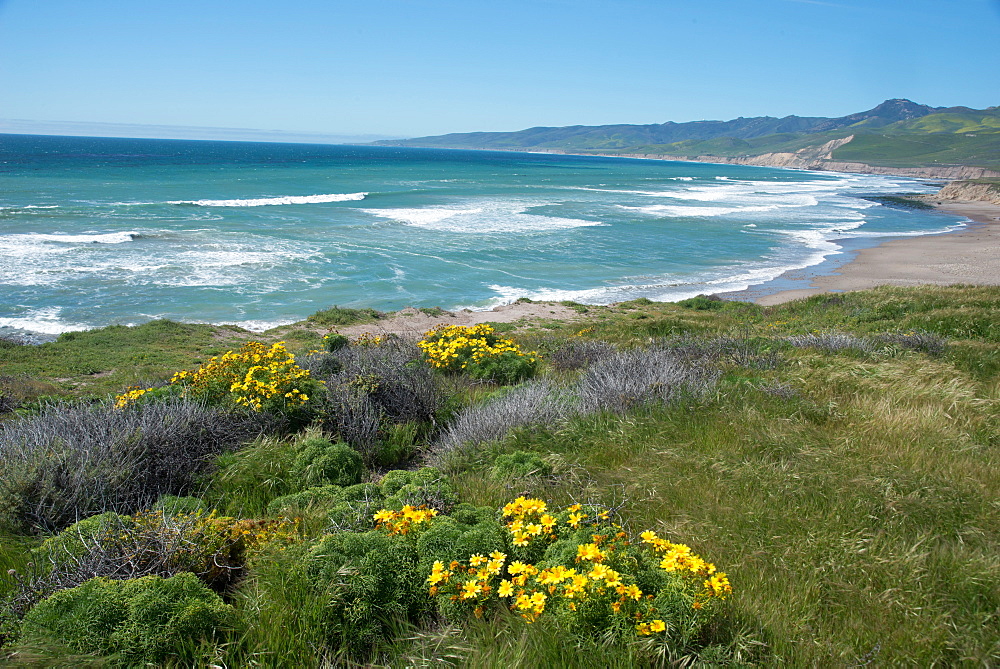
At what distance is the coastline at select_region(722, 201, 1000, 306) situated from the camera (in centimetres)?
2417

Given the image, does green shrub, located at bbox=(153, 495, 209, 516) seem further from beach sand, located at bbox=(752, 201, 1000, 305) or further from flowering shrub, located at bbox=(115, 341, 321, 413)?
beach sand, located at bbox=(752, 201, 1000, 305)

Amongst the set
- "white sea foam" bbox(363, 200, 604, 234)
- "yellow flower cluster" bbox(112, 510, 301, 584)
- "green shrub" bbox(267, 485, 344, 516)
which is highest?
"white sea foam" bbox(363, 200, 604, 234)

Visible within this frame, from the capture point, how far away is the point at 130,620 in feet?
8.20

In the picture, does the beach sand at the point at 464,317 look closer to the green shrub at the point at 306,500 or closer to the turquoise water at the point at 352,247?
the turquoise water at the point at 352,247

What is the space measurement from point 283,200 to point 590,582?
5155 cm

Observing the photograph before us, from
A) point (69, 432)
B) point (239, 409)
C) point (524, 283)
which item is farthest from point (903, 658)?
point (524, 283)

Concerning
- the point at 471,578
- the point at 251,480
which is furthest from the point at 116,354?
the point at 471,578

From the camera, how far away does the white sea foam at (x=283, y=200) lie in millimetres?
44688

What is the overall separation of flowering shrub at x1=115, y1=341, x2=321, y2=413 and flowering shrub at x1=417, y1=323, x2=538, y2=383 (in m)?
2.28

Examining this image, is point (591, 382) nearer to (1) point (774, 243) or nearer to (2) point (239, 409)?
(2) point (239, 409)

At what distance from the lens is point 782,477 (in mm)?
3975

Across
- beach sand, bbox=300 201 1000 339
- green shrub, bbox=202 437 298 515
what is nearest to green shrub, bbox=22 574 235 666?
green shrub, bbox=202 437 298 515

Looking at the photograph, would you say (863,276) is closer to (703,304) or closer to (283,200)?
(703,304)

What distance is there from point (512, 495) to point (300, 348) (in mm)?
10849
